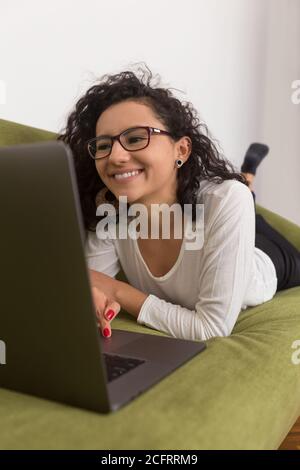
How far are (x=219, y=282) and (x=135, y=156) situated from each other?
0.32m

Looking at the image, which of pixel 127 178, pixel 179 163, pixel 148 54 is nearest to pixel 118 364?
pixel 127 178

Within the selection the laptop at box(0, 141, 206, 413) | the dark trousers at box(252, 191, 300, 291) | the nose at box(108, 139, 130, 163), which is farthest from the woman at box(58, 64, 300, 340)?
the laptop at box(0, 141, 206, 413)

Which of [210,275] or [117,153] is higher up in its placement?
[117,153]

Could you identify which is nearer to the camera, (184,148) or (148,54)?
(184,148)

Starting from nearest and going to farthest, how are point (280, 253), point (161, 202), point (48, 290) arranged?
point (48, 290), point (161, 202), point (280, 253)

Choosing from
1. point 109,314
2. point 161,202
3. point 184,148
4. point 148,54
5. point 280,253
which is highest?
point 148,54

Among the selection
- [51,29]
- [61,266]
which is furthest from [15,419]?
[51,29]

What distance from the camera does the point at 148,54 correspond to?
181 cm

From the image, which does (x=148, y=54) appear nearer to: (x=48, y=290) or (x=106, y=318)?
(x=106, y=318)

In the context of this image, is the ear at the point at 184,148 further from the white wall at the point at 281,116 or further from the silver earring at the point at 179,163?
the white wall at the point at 281,116

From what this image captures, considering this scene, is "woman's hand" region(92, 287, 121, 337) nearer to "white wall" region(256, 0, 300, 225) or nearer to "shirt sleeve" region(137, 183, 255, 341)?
"shirt sleeve" region(137, 183, 255, 341)

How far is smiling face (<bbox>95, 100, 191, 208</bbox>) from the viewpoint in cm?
97

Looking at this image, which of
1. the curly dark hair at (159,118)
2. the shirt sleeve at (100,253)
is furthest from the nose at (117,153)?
the shirt sleeve at (100,253)

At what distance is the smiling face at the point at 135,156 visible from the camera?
38.1 inches
